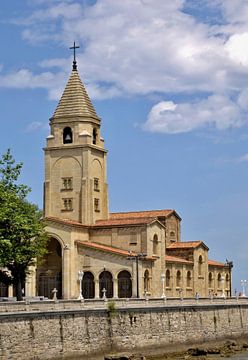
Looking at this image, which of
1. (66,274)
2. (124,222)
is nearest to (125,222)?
(124,222)

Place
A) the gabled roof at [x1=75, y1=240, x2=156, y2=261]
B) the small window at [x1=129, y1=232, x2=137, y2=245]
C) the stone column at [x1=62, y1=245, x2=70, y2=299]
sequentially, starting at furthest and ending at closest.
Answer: the small window at [x1=129, y1=232, x2=137, y2=245] → the stone column at [x1=62, y1=245, x2=70, y2=299] → the gabled roof at [x1=75, y1=240, x2=156, y2=261]

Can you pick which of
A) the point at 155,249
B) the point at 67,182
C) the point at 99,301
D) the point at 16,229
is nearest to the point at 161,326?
the point at 99,301

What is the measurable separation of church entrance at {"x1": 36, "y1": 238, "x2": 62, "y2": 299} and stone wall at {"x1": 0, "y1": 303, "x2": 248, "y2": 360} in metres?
22.6

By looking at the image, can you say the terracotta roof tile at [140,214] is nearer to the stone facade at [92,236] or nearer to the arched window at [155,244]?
the stone facade at [92,236]

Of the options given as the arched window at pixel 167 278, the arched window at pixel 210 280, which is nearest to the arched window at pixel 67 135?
the arched window at pixel 167 278

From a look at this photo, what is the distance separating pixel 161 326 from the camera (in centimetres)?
6975

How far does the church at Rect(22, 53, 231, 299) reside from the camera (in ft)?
312

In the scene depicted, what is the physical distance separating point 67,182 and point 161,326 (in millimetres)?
37813

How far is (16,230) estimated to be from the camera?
7500 cm

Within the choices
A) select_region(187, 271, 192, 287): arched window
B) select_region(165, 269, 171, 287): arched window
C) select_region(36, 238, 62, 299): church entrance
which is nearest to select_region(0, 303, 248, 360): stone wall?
select_region(165, 269, 171, 287): arched window

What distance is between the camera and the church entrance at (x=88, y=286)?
9544 cm

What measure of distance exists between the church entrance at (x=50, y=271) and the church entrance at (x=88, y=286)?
10.7 ft

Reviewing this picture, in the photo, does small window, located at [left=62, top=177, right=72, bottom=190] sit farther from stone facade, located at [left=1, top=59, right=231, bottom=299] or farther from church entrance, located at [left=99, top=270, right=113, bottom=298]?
church entrance, located at [left=99, top=270, right=113, bottom=298]

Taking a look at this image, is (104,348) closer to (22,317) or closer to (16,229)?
(22,317)
